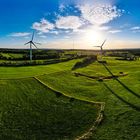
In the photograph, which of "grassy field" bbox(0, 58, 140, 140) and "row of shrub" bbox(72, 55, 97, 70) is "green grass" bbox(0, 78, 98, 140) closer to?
"grassy field" bbox(0, 58, 140, 140)

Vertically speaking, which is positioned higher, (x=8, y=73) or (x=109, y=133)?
(x=8, y=73)

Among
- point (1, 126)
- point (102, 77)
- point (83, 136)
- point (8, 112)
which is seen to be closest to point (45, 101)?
point (8, 112)

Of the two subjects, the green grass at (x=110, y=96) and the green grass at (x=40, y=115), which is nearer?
the green grass at (x=110, y=96)

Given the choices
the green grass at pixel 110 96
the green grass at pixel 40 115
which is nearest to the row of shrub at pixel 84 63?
the green grass at pixel 110 96

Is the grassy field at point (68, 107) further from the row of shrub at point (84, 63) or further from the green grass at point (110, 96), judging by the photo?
the row of shrub at point (84, 63)

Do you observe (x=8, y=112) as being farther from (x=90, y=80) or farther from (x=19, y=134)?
(x=90, y=80)

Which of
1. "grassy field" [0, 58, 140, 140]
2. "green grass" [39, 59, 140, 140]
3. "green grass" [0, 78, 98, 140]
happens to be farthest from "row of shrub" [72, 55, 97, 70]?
"green grass" [0, 78, 98, 140]

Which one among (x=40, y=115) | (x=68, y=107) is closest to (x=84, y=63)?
(x=68, y=107)
